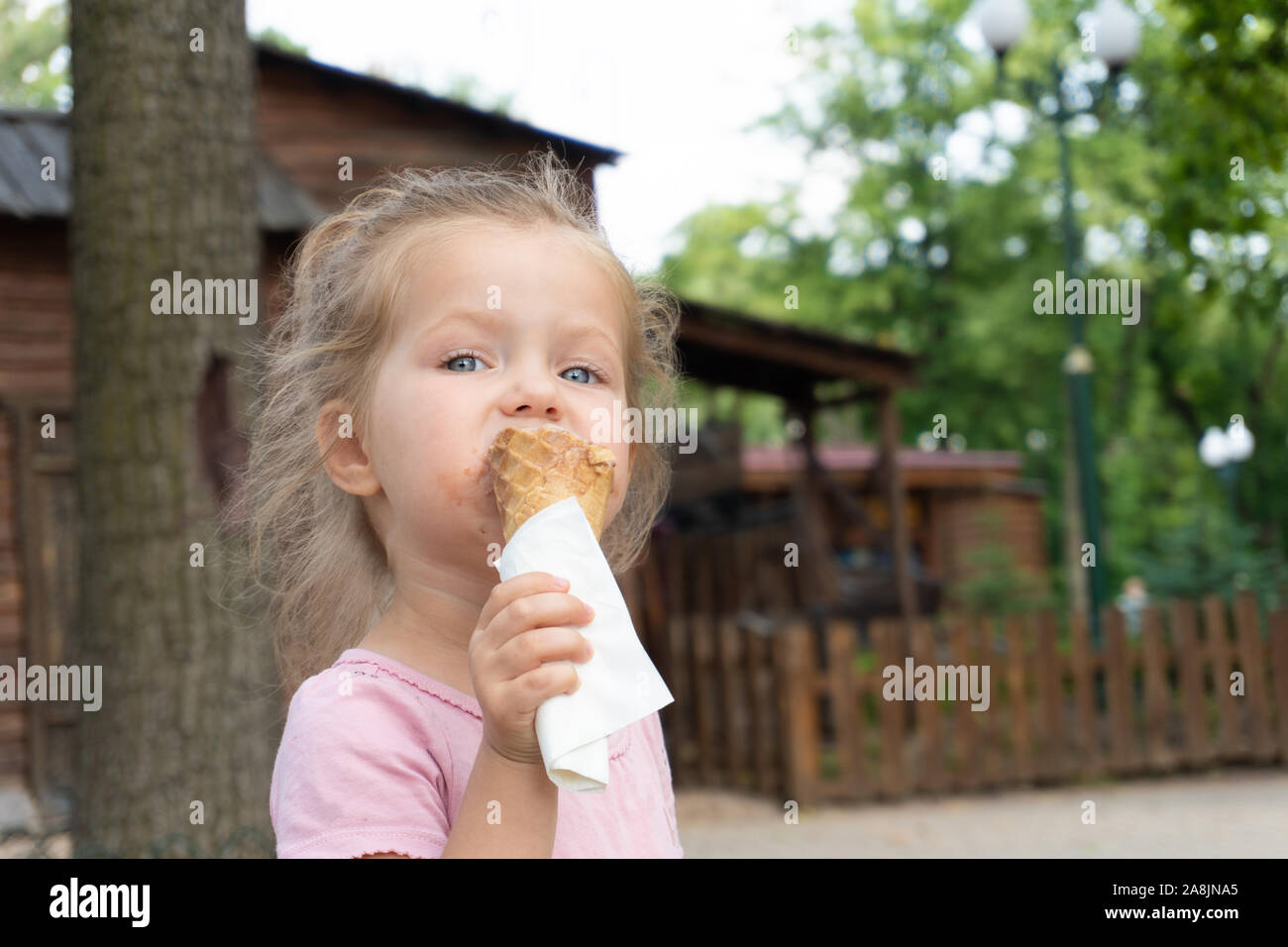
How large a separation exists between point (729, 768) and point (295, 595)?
898cm

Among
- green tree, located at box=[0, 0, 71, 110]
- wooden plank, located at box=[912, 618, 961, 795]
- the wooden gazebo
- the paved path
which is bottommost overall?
the paved path

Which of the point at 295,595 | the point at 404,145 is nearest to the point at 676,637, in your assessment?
the point at 404,145

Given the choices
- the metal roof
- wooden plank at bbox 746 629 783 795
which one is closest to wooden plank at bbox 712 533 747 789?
wooden plank at bbox 746 629 783 795

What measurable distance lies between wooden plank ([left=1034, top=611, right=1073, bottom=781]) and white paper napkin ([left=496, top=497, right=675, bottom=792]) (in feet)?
31.0

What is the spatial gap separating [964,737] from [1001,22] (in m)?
6.82

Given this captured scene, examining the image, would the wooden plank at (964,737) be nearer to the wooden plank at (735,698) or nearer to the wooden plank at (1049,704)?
the wooden plank at (1049,704)

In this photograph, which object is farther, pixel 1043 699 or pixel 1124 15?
pixel 1124 15

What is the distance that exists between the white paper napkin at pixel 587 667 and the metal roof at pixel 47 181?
7676 millimetres

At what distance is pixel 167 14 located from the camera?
392 cm

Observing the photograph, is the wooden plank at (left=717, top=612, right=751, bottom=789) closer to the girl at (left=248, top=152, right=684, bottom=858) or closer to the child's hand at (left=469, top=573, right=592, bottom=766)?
the girl at (left=248, top=152, right=684, bottom=858)

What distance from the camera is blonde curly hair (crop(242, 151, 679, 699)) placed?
5.48 ft

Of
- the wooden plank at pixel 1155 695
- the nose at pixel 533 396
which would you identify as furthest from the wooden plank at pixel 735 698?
the nose at pixel 533 396
